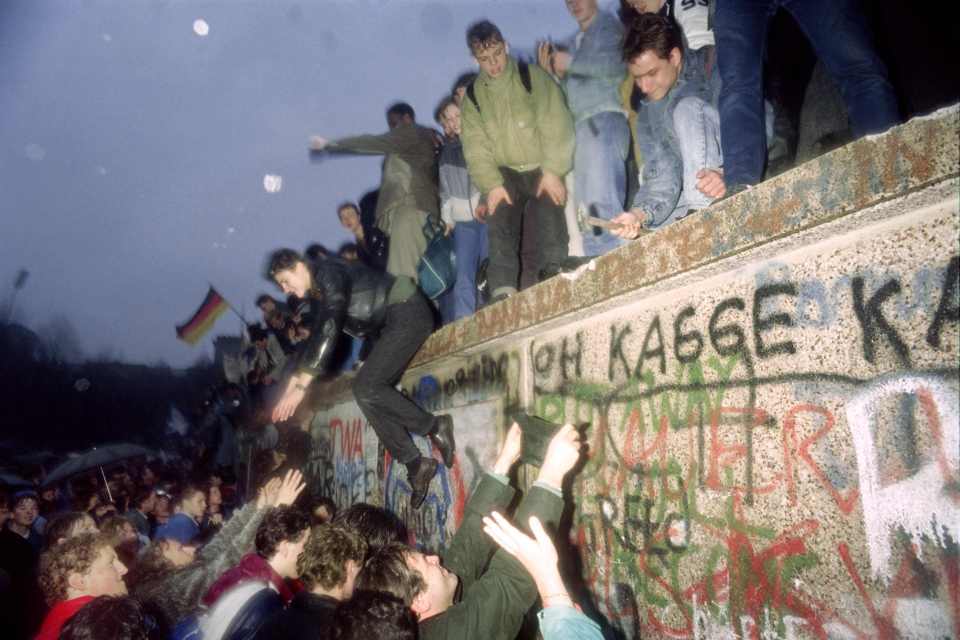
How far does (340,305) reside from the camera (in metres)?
4.56

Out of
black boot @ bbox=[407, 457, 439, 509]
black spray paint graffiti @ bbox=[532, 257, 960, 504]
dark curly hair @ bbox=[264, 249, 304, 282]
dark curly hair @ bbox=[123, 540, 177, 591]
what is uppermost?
dark curly hair @ bbox=[264, 249, 304, 282]

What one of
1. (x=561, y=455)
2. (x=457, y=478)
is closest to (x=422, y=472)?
(x=457, y=478)

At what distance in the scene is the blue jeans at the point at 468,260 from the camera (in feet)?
17.4

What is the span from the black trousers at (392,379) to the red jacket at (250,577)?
1.55 m

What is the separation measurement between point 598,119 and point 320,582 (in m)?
3.36

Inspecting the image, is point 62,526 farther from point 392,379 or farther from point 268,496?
point 392,379

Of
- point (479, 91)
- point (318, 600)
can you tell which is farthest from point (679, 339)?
point (479, 91)

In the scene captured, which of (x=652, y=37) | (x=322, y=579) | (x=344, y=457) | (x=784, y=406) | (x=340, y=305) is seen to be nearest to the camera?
(x=784, y=406)

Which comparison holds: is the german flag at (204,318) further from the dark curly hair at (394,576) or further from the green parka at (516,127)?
the dark curly hair at (394,576)

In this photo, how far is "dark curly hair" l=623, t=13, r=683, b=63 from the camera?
324 cm

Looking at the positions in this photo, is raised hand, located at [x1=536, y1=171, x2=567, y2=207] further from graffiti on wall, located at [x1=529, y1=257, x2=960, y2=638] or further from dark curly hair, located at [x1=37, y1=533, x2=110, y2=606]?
dark curly hair, located at [x1=37, y1=533, x2=110, y2=606]

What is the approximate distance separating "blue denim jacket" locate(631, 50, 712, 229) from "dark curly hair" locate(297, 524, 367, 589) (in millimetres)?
2455

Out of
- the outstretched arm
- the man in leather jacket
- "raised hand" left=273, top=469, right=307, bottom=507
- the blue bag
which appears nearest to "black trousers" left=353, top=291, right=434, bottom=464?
the man in leather jacket

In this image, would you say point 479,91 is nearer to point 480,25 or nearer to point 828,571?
point 480,25
